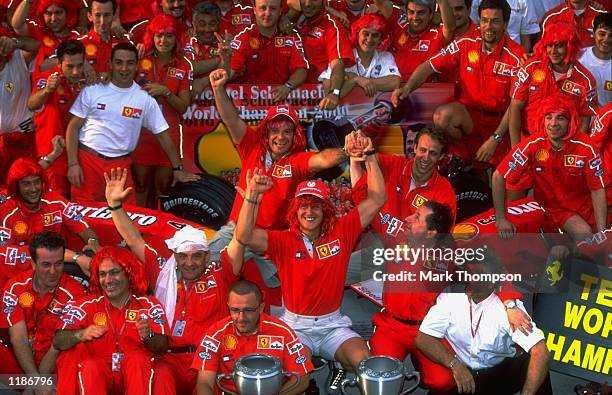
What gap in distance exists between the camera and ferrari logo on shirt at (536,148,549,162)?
34.1 feet

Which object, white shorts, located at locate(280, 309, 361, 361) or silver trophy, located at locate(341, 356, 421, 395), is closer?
silver trophy, located at locate(341, 356, 421, 395)

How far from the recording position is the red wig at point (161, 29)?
10.9 metres

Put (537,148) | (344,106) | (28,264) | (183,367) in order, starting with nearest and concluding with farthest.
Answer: (183,367)
(28,264)
(537,148)
(344,106)

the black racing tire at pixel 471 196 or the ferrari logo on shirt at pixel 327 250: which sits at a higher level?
the black racing tire at pixel 471 196

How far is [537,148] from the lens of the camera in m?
10.4

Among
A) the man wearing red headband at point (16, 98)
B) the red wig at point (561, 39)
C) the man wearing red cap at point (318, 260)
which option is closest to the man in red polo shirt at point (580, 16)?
the red wig at point (561, 39)

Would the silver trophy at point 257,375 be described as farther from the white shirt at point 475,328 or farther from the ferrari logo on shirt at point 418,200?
the ferrari logo on shirt at point 418,200

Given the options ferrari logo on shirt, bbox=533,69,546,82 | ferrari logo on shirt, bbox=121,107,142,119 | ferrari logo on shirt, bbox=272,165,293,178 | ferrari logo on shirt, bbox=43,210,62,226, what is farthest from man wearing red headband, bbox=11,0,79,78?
ferrari logo on shirt, bbox=533,69,546,82

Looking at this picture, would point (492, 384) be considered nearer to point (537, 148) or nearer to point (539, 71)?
point (537, 148)

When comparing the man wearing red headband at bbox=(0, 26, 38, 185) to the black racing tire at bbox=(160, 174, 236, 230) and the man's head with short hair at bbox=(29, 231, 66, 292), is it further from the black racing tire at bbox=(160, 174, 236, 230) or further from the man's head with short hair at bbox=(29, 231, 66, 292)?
the man's head with short hair at bbox=(29, 231, 66, 292)

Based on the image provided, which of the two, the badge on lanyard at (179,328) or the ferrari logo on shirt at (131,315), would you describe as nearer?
the ferrari logo on shirt at (131,315)

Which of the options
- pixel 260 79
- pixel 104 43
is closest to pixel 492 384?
pixel 260 79

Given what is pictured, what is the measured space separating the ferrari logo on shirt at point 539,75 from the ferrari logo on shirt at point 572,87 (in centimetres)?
20

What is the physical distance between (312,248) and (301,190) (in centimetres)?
42
